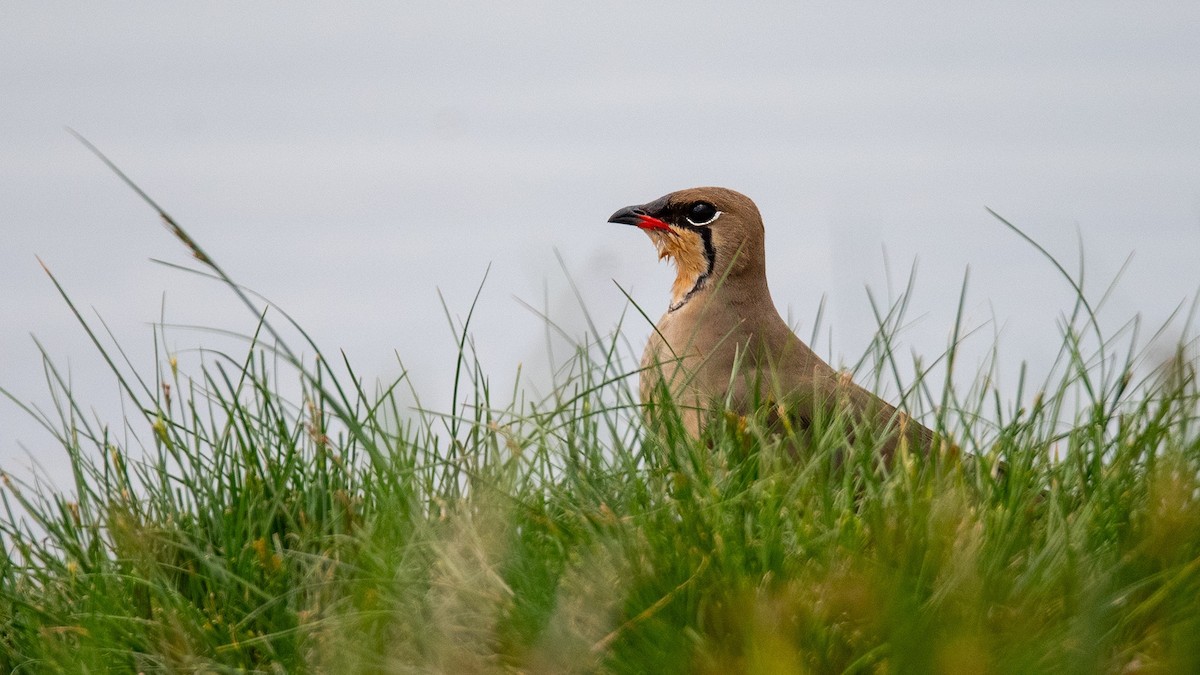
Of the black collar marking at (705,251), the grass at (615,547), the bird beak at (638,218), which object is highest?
the bird beak at (638,218)

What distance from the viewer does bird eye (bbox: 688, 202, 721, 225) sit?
583 centimetres

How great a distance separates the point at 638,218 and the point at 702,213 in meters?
0.32

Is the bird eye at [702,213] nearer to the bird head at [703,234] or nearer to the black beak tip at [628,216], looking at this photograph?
the bird head at [703,234]

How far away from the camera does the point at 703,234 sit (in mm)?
5824

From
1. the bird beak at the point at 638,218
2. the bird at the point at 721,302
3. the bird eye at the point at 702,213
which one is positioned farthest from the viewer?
the bird beak at the point at 638,218

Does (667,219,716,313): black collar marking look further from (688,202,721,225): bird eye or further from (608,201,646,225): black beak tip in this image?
(608,201,646,225): black beak tip

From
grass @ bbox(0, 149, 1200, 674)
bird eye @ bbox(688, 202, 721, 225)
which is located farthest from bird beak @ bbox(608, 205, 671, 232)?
grass @ bbox(0, 149, 1200, 674)

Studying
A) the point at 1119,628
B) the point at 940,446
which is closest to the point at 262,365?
the point at 940,446

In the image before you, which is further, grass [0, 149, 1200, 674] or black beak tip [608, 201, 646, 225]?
black beak tip [608, 201, 646, 225]

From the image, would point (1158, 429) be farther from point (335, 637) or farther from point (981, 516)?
point (335, 637)

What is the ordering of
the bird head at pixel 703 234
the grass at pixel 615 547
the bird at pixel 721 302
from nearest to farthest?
the grass at pixel 615 547
the bird at pixel 721 302
the bird head at pixel 703 234

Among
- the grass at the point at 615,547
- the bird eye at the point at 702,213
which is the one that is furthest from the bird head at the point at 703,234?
the grass at the point at 615,547

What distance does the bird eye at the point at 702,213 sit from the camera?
19.1 ft

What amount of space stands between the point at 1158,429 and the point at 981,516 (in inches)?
27.7
